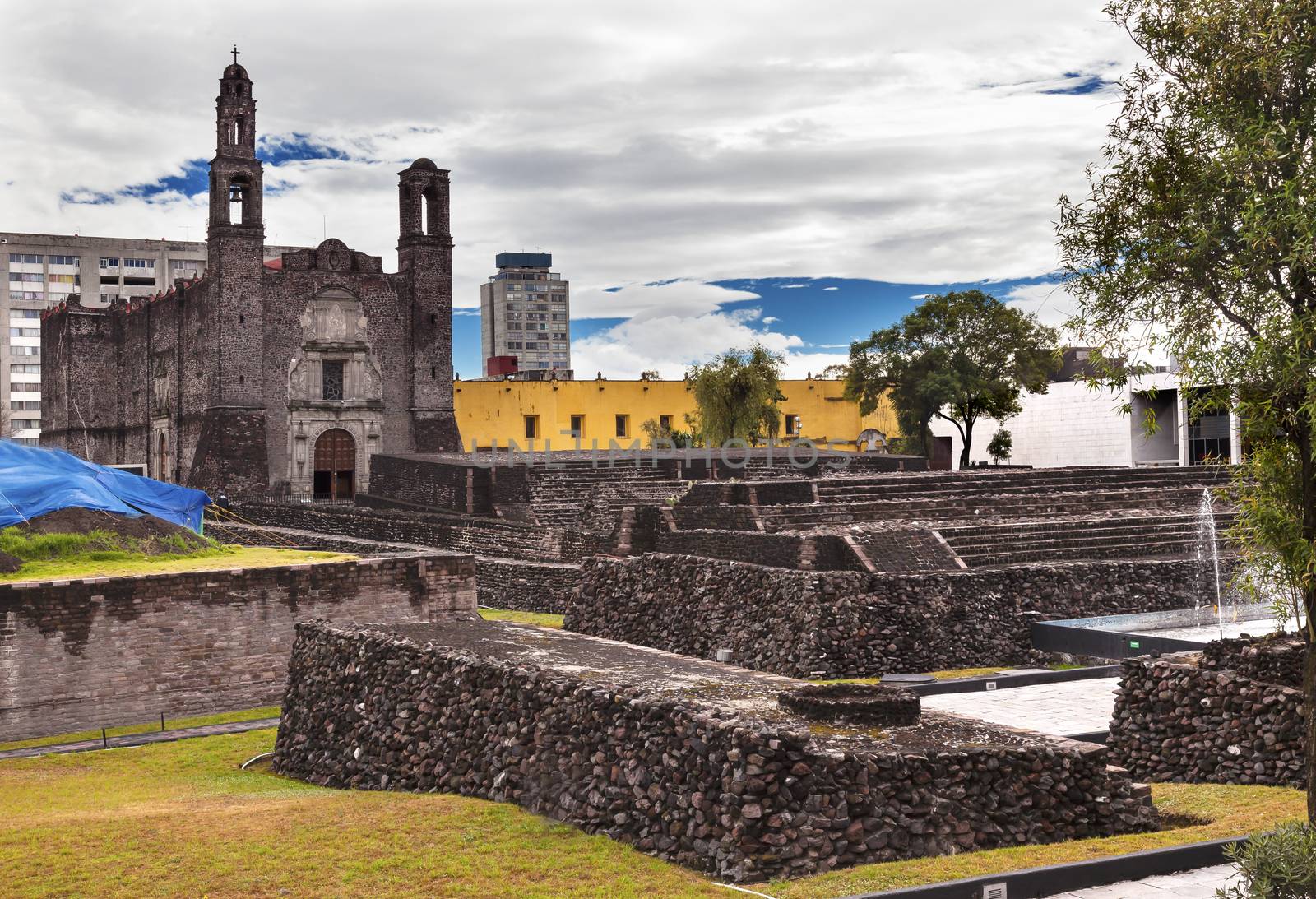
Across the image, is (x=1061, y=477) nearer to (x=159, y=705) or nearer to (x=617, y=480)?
(x=617, y=480)

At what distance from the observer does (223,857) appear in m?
8.30

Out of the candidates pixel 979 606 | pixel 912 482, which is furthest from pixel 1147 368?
pixel 912 482

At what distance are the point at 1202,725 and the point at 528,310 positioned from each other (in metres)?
124

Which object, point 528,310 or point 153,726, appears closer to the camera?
point 153,726

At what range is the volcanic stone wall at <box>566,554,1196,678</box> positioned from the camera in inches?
623

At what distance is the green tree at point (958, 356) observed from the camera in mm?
39531

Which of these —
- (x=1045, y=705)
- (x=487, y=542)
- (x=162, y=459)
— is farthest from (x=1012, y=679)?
(x=162, y=459)

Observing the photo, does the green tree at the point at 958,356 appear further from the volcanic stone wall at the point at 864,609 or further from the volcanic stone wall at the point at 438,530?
the volcanic stone wall at the point at 864,609

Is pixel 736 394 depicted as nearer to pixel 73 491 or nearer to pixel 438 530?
pixel 438 530

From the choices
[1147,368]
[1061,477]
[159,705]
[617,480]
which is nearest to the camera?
[1147,368]

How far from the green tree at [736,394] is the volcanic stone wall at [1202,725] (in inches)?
1245

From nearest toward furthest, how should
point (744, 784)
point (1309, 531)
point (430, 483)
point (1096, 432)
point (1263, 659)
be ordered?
point (1309, 531)
point (744, 784)
point (1263, 659)
point (430, 483)
point (1096, 432)

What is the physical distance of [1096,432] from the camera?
144 feet

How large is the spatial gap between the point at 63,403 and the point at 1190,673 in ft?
138
